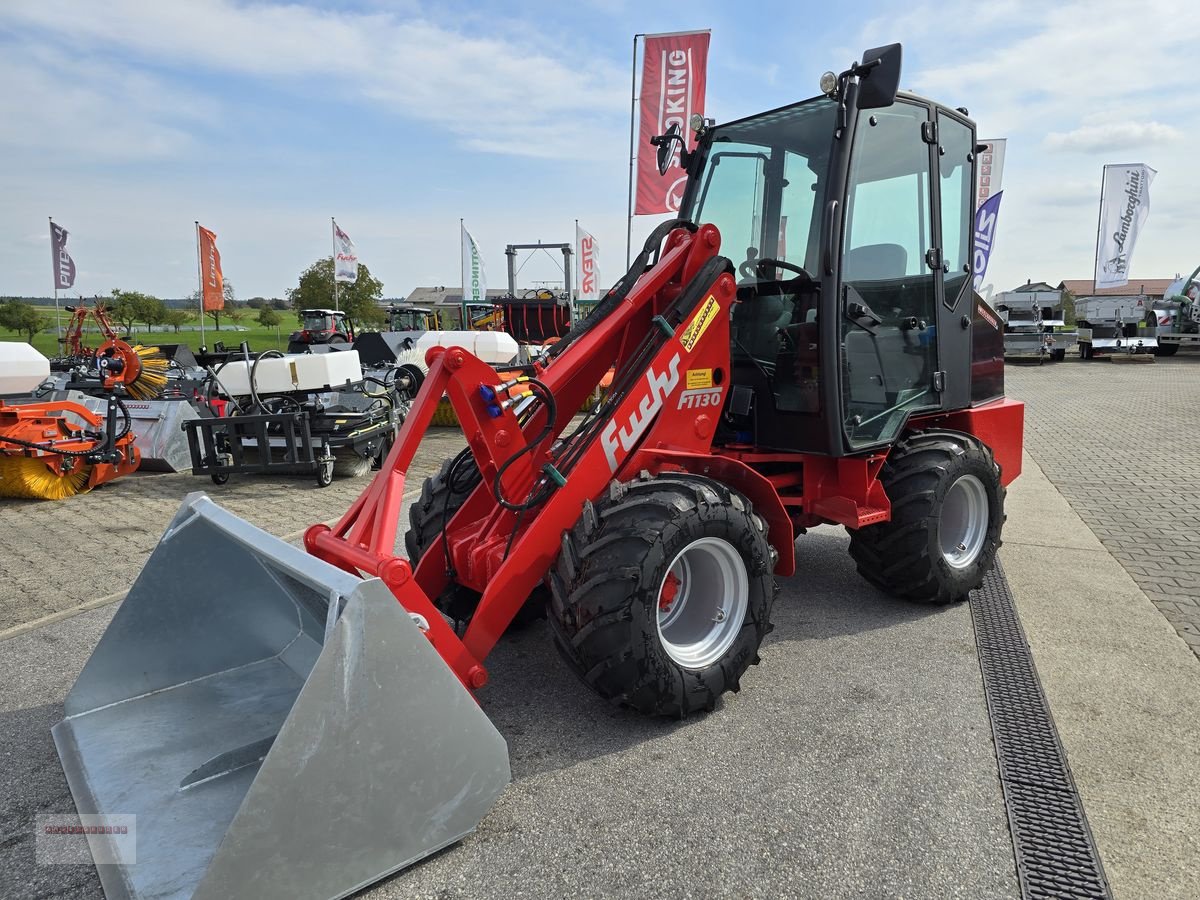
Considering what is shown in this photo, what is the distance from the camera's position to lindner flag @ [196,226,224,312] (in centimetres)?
2414

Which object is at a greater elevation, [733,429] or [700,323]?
[700,323]

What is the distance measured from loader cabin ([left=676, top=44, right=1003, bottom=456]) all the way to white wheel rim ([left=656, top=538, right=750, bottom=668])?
910 mm

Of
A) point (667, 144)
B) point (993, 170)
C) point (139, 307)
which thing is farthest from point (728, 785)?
point (139, 307)

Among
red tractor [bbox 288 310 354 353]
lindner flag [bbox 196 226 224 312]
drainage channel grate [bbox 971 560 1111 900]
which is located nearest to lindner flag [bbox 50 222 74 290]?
lindner flag [bbox 196 226 224 312]

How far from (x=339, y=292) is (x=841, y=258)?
42.1m

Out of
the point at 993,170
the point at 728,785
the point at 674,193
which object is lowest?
the point at 728,785

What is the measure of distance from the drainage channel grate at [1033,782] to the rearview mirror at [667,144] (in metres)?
2.94

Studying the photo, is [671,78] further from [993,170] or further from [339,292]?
[339,292]

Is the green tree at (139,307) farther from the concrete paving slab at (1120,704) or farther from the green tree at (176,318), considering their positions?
the concrete paving slab at (1120,704)

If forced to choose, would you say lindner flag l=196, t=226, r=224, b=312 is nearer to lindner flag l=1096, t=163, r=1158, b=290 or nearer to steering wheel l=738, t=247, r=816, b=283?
steering wheel l=738, t=247, r=816, b=283

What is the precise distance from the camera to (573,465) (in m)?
3.14

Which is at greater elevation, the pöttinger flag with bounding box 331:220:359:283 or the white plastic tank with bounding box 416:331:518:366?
the pöttinger flag with bounding box 331:220:359:283

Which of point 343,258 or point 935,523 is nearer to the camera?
point 935,523

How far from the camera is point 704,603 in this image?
3375 mm
